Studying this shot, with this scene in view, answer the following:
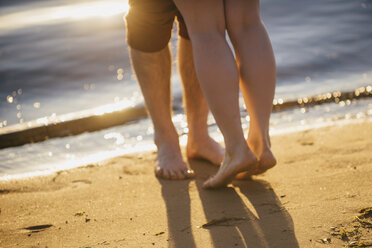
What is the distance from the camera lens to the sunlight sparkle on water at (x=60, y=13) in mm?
5816

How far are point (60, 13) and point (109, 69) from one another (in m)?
2.52

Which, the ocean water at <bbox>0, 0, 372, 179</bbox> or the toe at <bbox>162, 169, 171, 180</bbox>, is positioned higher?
the ocean water at <bbox>0, 0, 372, 179</bbox>

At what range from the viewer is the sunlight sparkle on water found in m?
5.82

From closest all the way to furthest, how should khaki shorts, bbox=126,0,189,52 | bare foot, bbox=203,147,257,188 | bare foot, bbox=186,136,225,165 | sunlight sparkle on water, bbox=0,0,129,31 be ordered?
bare foot, bbox=203,147,257,188, khaki shorts, bbox=126,0,189,52, bare foot, bbox=186,136,225,165, sunlight sparkle on water, bbox=0,0,129,31

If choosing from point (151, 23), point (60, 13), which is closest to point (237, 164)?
point (151, 23)

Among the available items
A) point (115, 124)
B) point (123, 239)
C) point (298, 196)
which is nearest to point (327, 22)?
point (115, 124)

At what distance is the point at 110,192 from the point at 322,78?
2.31 metres

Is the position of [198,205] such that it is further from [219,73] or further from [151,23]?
[151,23]

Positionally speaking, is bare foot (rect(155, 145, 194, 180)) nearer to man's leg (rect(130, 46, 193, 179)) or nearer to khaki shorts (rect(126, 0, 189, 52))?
man's leg (rect(130, 46, 193, 179))

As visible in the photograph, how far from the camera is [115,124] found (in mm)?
2961

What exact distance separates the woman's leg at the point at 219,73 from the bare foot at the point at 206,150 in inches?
16.4

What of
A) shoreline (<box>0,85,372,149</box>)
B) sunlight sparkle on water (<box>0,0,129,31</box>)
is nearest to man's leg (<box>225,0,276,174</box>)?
shoreline (<box>0,85,372,149</box>)

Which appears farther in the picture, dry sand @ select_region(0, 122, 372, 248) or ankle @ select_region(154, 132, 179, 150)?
ankle @ select_region(154, 132, 179, 150)

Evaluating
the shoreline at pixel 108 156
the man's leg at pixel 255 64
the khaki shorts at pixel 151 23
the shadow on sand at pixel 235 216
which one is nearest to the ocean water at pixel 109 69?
the shoreline at pixel 108 156
